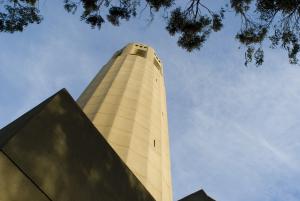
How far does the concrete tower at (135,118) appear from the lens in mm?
21266

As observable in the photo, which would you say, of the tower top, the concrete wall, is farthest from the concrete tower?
the concrete wall

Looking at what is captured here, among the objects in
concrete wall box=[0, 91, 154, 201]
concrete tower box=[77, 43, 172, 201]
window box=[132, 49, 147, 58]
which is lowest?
concrete tower box=[77, 43, 172, 201]

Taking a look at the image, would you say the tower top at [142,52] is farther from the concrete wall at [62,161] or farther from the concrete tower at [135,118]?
the concrete wall at [62,161]

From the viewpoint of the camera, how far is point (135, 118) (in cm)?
2544

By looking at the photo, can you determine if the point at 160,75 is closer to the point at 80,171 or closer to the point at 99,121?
the point at 99,121

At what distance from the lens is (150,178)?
68.2 feet

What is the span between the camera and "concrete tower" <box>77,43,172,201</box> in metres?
21.3

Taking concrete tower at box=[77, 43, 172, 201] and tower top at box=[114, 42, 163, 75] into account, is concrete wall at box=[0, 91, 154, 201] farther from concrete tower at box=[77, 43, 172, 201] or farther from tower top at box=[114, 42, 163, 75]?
tower top at box=[114, 42, 163, 75]

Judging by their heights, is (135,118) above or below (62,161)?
below

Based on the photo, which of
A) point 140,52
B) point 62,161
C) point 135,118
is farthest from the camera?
point 140,52

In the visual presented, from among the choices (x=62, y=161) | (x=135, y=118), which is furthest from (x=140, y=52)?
(x=62, y=161)

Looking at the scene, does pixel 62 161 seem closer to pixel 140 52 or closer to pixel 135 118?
pixel 135 118

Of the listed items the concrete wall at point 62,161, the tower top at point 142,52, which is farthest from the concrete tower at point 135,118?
the concrete wall at point 62,161

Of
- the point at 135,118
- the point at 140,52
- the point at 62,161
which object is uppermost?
the point at 140,52
